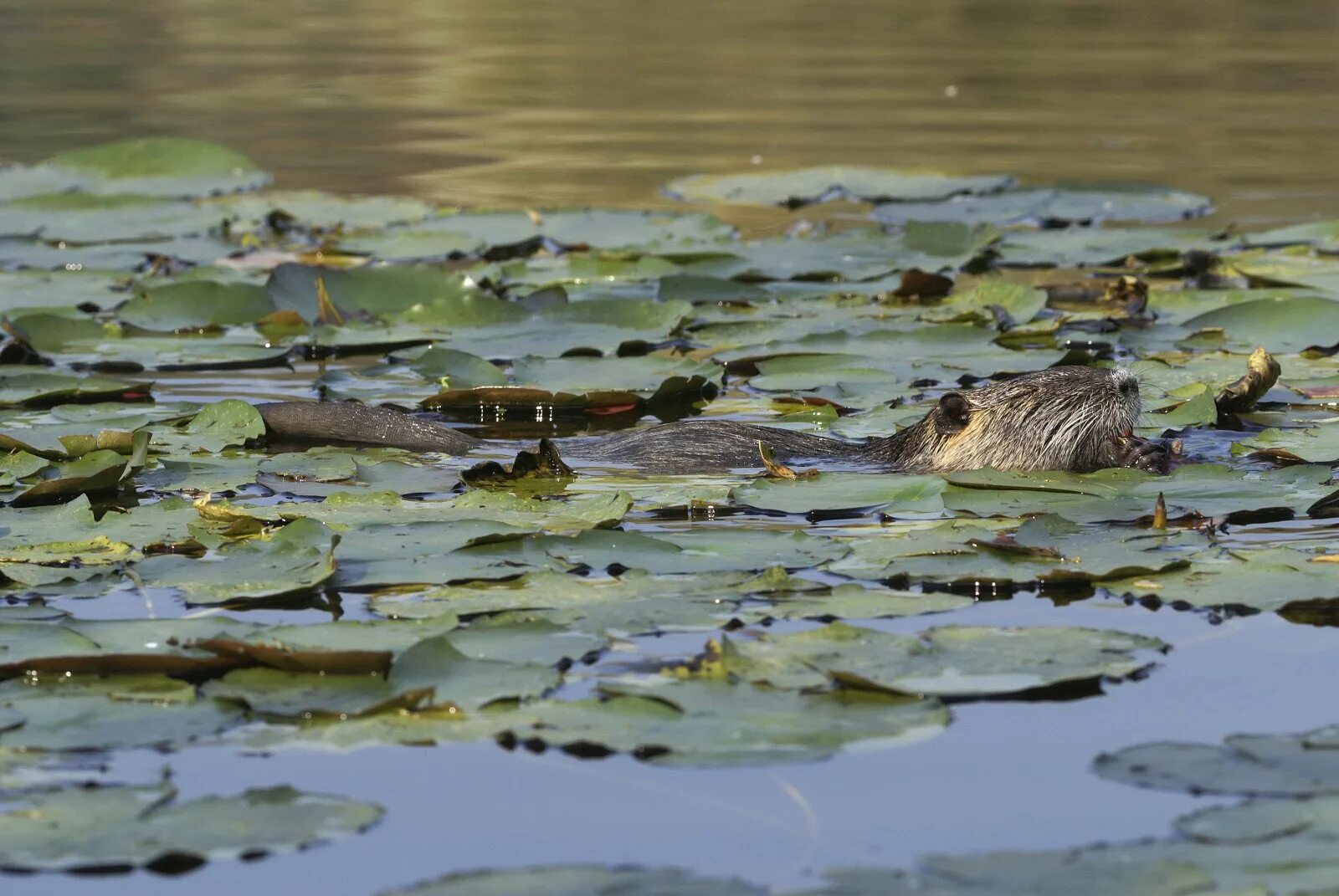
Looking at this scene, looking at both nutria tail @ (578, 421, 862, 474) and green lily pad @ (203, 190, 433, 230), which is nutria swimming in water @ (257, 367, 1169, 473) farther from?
green lily pad @ (203, 190, 433, 230)

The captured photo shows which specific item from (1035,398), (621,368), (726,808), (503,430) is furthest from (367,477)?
(726,808)

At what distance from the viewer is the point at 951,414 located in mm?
6629

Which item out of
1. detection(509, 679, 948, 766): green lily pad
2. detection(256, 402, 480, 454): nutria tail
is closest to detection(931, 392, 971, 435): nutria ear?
detection(256, 402, 480, 454): nutria tail

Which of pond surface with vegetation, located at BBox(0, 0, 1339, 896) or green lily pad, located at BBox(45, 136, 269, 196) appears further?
green lily pad, located at BBox(45, 136, 269, 196)

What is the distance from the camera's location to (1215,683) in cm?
409

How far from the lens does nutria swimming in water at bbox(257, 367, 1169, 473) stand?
258 inches

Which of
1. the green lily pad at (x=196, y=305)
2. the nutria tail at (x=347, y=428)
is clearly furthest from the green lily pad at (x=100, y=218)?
the nutria tail at (x=347, y=428)

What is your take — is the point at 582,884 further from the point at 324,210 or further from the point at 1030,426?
the point at 324,210

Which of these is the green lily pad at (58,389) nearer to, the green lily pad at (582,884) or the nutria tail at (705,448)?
the nutria tail at (705,448)

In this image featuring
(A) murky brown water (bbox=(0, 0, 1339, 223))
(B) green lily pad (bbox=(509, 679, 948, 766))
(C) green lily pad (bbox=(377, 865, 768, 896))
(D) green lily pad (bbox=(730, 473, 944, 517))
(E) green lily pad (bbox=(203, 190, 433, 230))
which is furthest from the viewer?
(A) murky brown water (bbox=(0, 0, 1339, 223))

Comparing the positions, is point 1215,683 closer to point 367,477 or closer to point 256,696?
point 256,696

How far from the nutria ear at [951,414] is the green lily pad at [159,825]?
3566 millimetres

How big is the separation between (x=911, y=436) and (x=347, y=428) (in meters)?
1.94

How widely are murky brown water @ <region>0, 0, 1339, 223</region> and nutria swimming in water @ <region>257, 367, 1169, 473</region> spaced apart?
4.50 m
